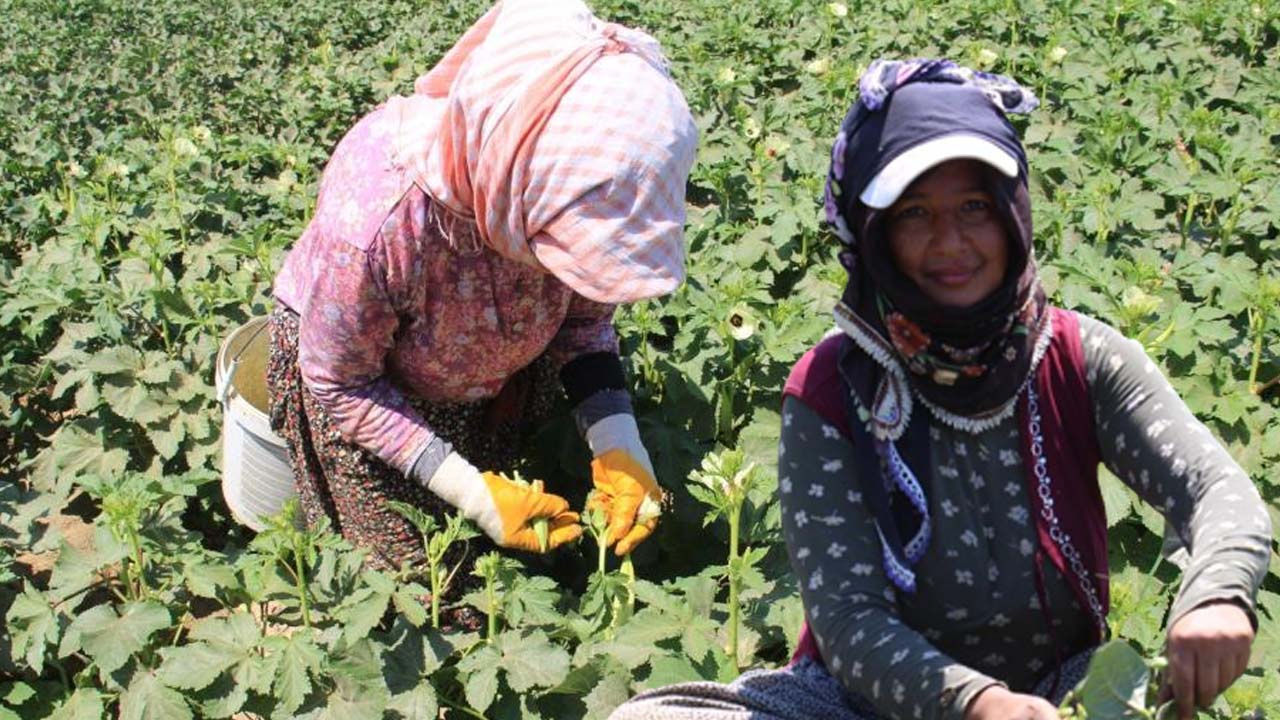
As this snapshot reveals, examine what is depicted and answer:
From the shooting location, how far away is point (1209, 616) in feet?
4.79

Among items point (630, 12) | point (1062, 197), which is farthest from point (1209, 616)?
point (630, 12)

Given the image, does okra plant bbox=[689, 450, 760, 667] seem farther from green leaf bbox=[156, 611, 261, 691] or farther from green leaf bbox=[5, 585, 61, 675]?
green leaf bbox=[5, 585, 61, 675]

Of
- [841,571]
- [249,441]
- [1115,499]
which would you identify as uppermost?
[841,571]

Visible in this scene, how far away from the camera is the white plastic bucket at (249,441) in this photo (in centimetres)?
317

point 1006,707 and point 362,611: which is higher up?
point 1006,707

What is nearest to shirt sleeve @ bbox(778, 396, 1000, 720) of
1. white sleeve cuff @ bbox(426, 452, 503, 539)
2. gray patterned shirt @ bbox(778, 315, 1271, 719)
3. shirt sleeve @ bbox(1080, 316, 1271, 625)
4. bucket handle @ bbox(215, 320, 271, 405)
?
gray patterned shirt @ bbox(778, 315, 1271, 719)

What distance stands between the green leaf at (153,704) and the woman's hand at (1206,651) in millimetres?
1790

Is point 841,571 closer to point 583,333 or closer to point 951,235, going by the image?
point 951,235

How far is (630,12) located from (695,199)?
350 centimetres

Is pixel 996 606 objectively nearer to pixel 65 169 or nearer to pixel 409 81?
pixel 65 169

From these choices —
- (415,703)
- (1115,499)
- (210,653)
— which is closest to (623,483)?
(415,703)

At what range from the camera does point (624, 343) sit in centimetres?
362

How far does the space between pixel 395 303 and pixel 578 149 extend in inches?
24.6

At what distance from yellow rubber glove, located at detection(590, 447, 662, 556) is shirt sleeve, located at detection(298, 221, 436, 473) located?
15.1 inches
